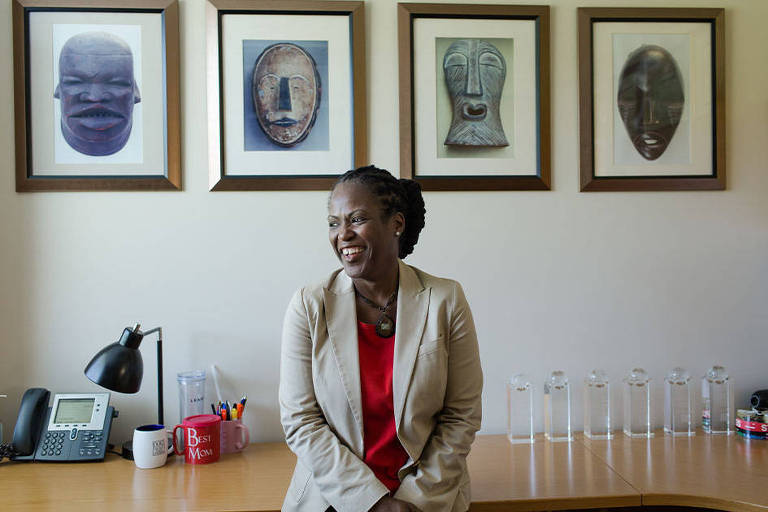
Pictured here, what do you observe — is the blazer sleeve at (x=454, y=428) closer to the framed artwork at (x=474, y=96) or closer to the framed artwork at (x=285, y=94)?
the framed artwork at (x=474, y=96)

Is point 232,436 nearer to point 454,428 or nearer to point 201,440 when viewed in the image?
point 201,440

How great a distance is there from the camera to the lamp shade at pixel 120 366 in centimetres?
186

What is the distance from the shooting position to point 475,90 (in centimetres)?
Result: 222

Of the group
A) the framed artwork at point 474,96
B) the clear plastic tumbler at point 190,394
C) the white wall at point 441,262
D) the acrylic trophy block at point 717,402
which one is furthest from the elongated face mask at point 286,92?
the acrylic trophy block at point 717,402

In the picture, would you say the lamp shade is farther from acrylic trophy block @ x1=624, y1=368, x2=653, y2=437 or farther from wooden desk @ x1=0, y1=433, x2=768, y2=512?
acrylic trophy block @ x1=624, y1=368, x2=653, y2=437

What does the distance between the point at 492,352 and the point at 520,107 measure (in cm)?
90

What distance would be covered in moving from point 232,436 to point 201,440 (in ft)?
0.49

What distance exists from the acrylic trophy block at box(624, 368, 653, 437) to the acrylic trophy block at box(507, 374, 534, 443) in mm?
355

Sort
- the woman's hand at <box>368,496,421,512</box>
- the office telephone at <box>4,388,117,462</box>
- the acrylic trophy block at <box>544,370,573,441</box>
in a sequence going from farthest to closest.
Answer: the acrylic trophy block at <box>544,370,573,441</box> → the office telephone at <box>4,388,117,462</box> → the woman's hand at <box>368,496,421,512</box>

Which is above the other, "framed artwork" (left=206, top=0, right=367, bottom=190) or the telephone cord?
"framed artwork" (left=206, top=0, right=367, bottom=190)

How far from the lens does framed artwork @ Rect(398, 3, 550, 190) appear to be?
2195 millimetres

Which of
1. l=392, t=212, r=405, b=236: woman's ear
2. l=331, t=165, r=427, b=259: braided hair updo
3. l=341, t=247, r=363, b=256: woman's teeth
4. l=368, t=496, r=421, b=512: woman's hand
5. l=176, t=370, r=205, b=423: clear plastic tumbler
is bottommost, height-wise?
l=368, t=496, r=421, b=512: woman's hand

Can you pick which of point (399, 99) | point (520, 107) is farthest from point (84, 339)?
point (520, 107)

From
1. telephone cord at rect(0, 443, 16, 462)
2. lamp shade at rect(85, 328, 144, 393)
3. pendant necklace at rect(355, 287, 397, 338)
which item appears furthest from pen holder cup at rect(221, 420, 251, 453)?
pendant necklace at rect(355, 287, 397, 338)
